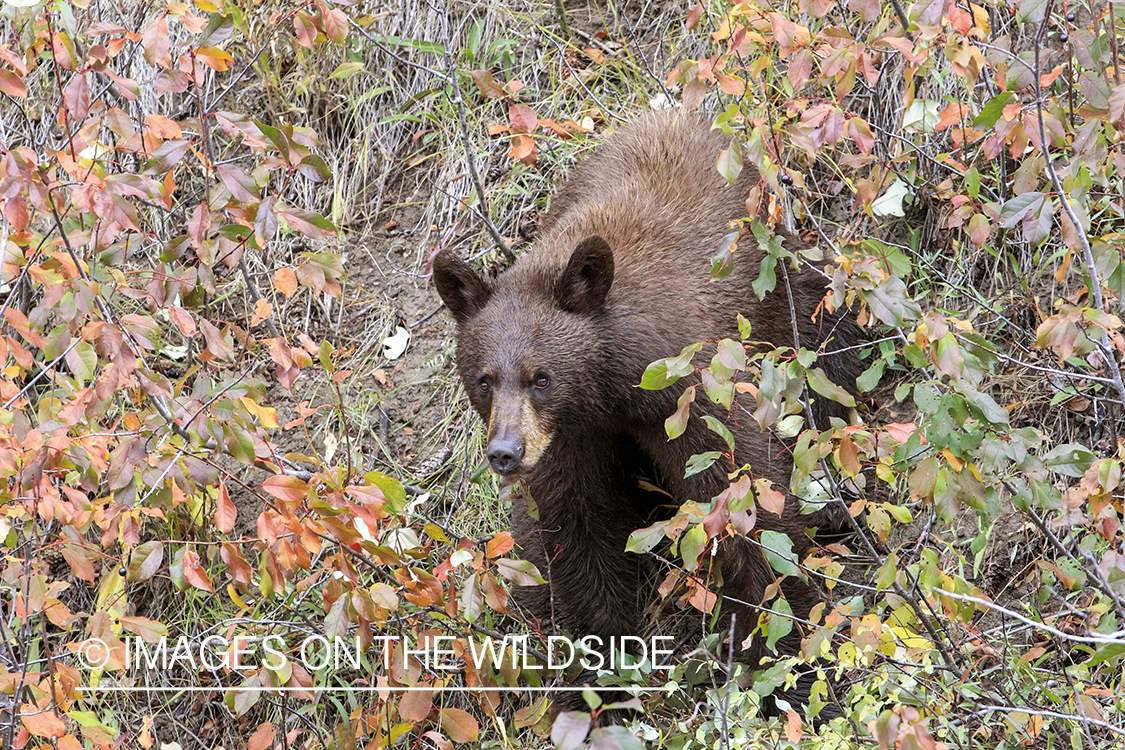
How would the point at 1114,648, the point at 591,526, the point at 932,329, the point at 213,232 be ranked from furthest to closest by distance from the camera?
the point at 591,526 < the point at 213,232 < the point at 932,329 < the point at 1114,648

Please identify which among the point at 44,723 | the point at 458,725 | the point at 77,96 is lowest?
the point at 458,725

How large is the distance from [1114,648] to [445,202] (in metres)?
4.94

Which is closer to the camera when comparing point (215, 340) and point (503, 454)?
point (215, 340)

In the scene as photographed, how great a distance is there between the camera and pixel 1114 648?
247 centimetres

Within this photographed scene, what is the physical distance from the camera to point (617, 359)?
176 inches

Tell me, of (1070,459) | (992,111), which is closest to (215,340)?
(992,111)

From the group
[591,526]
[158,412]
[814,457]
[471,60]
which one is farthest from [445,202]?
[814,457]

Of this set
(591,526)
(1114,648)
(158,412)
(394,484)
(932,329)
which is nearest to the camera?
(1114,648)

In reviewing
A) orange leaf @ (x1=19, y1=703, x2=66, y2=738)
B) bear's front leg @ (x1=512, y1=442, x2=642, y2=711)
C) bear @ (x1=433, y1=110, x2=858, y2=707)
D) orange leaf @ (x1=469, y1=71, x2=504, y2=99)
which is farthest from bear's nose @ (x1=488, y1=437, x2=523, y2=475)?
orange leaf @ (x1=19, y1=703, x2=66, y2=738)

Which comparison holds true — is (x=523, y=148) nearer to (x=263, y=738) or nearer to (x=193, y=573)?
(x=193, y=573)

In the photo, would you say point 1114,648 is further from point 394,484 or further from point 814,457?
point 394,484

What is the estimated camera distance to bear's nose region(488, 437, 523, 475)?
4133 millimetres

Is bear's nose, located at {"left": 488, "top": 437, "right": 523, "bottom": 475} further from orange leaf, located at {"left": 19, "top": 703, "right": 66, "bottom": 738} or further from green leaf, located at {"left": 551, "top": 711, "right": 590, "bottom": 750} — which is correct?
green leaf, located at {"left": 551, "top": 711, "right": 590, "bottom": 750}

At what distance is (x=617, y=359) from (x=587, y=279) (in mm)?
345
